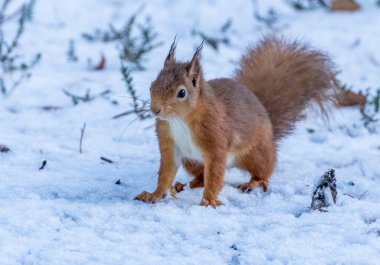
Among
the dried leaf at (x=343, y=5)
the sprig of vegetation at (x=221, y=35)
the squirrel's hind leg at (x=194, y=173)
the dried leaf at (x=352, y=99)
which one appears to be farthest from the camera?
the dried leaf at (x=343, y=5)

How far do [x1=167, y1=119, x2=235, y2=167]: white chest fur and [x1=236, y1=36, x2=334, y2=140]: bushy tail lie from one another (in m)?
0.76

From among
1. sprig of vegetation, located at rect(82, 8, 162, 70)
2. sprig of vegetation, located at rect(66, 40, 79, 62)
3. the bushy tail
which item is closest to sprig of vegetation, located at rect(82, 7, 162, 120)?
sprig of vegetation, located at rect(82, 8, 162, 70)

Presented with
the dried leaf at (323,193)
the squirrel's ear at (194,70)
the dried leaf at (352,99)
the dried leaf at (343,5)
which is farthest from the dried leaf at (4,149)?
the dried leaf at (343,5)

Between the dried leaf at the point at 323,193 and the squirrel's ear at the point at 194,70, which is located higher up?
the squirrel's ear at the point at 194,70

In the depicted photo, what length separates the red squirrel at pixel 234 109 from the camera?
106 inches

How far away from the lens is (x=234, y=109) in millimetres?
2928

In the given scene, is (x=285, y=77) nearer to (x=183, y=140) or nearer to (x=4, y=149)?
(x=183, y=140)

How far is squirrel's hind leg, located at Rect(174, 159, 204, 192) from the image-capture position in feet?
9.81

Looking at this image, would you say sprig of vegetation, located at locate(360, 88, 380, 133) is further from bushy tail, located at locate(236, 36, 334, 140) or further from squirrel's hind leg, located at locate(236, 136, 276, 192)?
squirrel's hind leg, located at locate(236, 136, 276, 192)

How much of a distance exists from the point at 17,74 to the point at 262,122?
6.34ft

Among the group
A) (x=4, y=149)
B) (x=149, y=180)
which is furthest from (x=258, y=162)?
(x=4, y=149)

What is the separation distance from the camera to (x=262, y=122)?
3.14 meters

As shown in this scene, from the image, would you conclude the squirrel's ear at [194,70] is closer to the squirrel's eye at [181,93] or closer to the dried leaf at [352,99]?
the squirrel's eye at [181,93]

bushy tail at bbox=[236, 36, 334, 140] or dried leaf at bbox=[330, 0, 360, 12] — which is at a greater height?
dried leaf at bbox=[330, 0, 360, 12]
